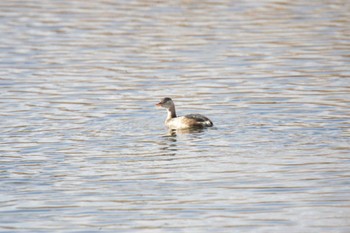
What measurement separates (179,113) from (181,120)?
177cm

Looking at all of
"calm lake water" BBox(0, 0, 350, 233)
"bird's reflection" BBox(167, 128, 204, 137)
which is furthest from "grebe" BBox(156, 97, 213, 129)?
"calm lake water" BBox(0, 0, 350, 233)

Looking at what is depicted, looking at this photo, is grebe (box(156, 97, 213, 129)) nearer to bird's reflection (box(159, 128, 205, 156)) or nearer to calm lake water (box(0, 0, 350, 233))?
bird's reflection (box(159, 128, 205, 156))

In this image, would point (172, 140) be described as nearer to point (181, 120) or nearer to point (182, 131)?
point (182, 131)

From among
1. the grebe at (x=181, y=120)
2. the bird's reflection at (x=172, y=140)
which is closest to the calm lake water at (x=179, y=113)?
the bird's reflection at (x=172, y=140)

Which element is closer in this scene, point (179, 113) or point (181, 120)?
point (181, 120)

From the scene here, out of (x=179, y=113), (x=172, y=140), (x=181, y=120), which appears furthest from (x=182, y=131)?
(x=179, y=113)

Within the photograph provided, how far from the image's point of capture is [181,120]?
61.0 ft

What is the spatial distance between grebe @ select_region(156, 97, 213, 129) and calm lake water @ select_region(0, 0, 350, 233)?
210mm

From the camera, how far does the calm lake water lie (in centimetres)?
1238

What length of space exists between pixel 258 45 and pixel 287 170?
13091mm

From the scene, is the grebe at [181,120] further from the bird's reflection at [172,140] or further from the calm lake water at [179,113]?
the calm lake water at [179,113]

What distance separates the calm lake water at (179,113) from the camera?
12383 mm

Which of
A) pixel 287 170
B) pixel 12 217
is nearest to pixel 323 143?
pixel 287 170

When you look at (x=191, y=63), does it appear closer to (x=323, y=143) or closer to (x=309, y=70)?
(x=309, y=70)
